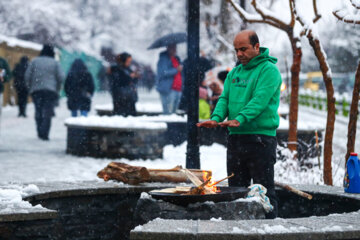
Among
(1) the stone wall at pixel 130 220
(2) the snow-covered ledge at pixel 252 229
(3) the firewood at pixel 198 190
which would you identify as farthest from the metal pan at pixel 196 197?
(2) the snow-covered ledge at pixel 252 229

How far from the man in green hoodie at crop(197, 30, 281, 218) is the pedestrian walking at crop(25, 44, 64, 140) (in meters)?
9.24

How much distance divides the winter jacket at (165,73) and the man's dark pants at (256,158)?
918cm

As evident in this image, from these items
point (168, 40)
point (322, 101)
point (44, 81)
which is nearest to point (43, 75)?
point (44, 81)

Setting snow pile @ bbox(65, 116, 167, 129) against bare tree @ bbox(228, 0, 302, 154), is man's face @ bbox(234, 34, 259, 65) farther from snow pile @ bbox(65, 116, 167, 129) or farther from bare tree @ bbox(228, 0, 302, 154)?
snow pile @ bbox(65, 116, 167, 129)

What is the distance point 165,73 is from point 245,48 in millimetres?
9325

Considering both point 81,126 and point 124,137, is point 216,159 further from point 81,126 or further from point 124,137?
point 81,126

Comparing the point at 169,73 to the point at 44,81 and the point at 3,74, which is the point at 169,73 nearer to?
the point at 44,81

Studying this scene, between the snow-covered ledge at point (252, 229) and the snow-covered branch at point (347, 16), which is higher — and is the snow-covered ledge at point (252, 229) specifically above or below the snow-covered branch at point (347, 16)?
below

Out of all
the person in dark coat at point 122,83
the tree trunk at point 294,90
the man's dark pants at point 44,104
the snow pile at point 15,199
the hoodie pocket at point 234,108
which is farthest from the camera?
the man's dark pants at point 44,104

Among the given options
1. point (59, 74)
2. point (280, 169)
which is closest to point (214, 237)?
point (280, 169)

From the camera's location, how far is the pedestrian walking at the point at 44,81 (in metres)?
13.9

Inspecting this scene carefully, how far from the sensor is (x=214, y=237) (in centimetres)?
374

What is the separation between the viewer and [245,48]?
5086 mm

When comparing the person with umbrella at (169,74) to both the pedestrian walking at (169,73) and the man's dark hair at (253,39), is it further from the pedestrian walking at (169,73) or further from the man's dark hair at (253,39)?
the man's dark hair at (253,39)
